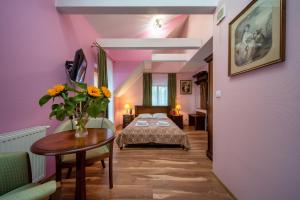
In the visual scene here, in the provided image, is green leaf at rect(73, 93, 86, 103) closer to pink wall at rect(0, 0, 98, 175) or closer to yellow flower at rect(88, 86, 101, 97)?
yellow flower at rect(88, 86, 101, 97)

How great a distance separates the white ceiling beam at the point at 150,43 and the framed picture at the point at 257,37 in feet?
5.68

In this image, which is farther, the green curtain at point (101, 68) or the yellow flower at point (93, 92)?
the green curtain at point (101, 68)

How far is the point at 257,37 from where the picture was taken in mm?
1310

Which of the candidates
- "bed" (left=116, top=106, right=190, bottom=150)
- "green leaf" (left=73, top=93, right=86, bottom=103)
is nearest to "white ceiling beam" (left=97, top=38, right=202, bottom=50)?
"bed" (left=116, top=106, right=190, bottom=150)

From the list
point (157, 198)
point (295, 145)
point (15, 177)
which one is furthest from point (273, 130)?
point (15, 177)

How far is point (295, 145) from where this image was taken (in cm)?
98

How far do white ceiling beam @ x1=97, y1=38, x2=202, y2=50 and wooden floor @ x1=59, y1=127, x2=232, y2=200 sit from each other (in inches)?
92.6

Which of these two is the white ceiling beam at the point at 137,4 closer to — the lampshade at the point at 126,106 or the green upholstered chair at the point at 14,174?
the green upholstered chair at the point at 14,174

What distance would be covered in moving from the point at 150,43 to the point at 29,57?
234cm

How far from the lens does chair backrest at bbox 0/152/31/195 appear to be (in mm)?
1056

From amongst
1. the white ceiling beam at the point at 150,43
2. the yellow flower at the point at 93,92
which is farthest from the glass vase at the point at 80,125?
the white ceiling beam at the point at 150,43

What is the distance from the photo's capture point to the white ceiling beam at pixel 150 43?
3.41 m

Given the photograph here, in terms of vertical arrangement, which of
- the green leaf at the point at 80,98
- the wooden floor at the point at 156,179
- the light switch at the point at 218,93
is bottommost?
the wooden floor at the point at 156,179

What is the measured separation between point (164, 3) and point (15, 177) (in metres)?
2.49
